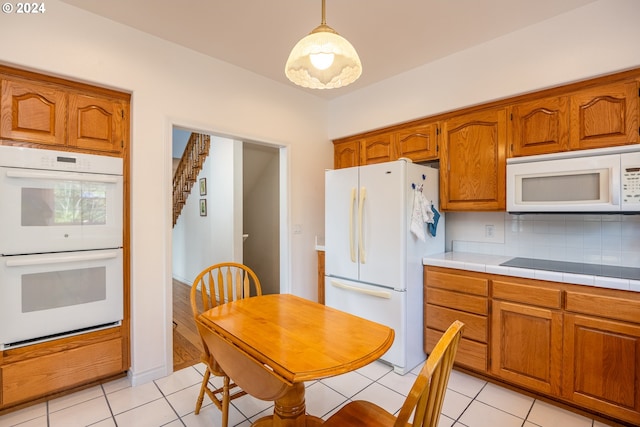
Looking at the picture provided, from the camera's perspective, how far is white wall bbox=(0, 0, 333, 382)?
6.36 ft

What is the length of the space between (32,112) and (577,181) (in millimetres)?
3556

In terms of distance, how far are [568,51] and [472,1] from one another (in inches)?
30.5

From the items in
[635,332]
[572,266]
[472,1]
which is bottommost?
[635,332]

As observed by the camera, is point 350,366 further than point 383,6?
No

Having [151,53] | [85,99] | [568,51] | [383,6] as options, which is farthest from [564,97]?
[85,99]

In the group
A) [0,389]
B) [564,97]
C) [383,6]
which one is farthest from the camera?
[564,97]

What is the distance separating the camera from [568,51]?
6.84 feet

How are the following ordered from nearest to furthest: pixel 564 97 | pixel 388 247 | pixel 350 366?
1. pixel 350 366
2. pixel 564 97
3. pixel 388 247

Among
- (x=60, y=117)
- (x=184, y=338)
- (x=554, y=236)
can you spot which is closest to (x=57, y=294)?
(x=60, y=117)

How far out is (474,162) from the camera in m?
2.54

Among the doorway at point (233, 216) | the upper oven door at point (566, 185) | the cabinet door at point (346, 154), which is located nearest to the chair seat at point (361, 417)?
the upper oven door at point (566, 185)

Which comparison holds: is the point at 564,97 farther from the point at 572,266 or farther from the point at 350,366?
the point at 350,366

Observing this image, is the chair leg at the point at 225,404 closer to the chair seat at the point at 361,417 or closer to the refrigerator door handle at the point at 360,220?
the chair seat at the point at 361,417

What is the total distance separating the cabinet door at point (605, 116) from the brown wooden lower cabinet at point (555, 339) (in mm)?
960
